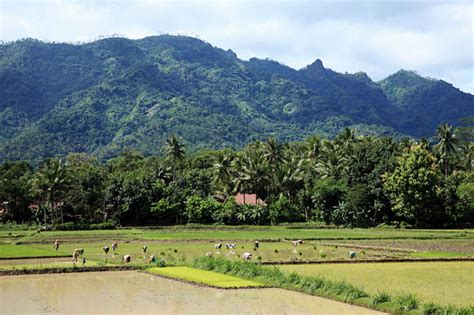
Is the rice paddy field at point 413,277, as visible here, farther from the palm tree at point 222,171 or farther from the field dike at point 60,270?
the palm tree at point 222,171

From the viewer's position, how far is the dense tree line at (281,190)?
64562 mm

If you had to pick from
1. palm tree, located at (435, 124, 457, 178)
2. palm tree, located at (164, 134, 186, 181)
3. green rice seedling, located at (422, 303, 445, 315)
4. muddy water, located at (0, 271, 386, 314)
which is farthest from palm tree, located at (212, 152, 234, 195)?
green rice seedling, located at (422, 303, 445, 315)

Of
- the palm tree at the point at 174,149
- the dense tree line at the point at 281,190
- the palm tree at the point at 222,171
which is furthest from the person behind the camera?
the palm tree at the point at 174,149

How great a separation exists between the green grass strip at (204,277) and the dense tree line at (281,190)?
39488mm

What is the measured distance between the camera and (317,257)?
116 ft

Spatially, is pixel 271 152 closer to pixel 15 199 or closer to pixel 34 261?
pixel 15 199

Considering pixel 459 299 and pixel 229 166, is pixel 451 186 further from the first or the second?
pixel 459 299

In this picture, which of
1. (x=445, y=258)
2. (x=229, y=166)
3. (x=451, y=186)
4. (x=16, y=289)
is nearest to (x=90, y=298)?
(x=16, y=289)

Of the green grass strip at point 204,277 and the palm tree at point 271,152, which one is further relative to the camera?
the palm tree at point 271,152

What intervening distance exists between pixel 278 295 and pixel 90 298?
6.78 m

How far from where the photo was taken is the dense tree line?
6456cm

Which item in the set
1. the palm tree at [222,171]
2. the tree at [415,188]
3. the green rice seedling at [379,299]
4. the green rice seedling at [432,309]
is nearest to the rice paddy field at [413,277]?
the green rice seedling at [379,299]

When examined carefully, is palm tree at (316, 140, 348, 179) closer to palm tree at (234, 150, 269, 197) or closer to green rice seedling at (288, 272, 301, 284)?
palm tree at (234, 150, 269, 197)

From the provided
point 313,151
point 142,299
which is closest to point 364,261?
point 142,299
